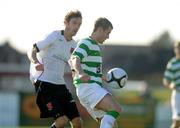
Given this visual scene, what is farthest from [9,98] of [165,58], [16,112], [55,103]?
[165,58]

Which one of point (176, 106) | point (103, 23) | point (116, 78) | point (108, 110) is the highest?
point (103, 23)

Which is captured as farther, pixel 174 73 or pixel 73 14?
pixel 174 73

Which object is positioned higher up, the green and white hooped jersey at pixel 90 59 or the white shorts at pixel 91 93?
the green and white hooped jersey at pixel 90 59

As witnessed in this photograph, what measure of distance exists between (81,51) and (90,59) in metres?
0.23

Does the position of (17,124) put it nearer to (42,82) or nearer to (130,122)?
(130,122)

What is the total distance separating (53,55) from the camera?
16359 millimetres

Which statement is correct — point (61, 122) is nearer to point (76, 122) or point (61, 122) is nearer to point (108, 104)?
point (76, 122)

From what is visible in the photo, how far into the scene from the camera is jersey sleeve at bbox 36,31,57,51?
634 inches

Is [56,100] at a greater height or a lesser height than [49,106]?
greater

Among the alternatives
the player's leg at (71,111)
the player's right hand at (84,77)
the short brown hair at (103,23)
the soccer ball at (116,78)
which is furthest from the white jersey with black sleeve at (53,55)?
the player's right hand at (84,77)

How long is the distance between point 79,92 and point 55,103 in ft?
4.32

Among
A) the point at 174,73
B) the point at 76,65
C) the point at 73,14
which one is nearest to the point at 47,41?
the point at 73,14

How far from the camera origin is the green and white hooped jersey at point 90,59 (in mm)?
15188

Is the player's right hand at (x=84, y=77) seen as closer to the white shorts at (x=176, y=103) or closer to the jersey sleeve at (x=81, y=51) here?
the jersey sleeve at (x=81, y=51)
